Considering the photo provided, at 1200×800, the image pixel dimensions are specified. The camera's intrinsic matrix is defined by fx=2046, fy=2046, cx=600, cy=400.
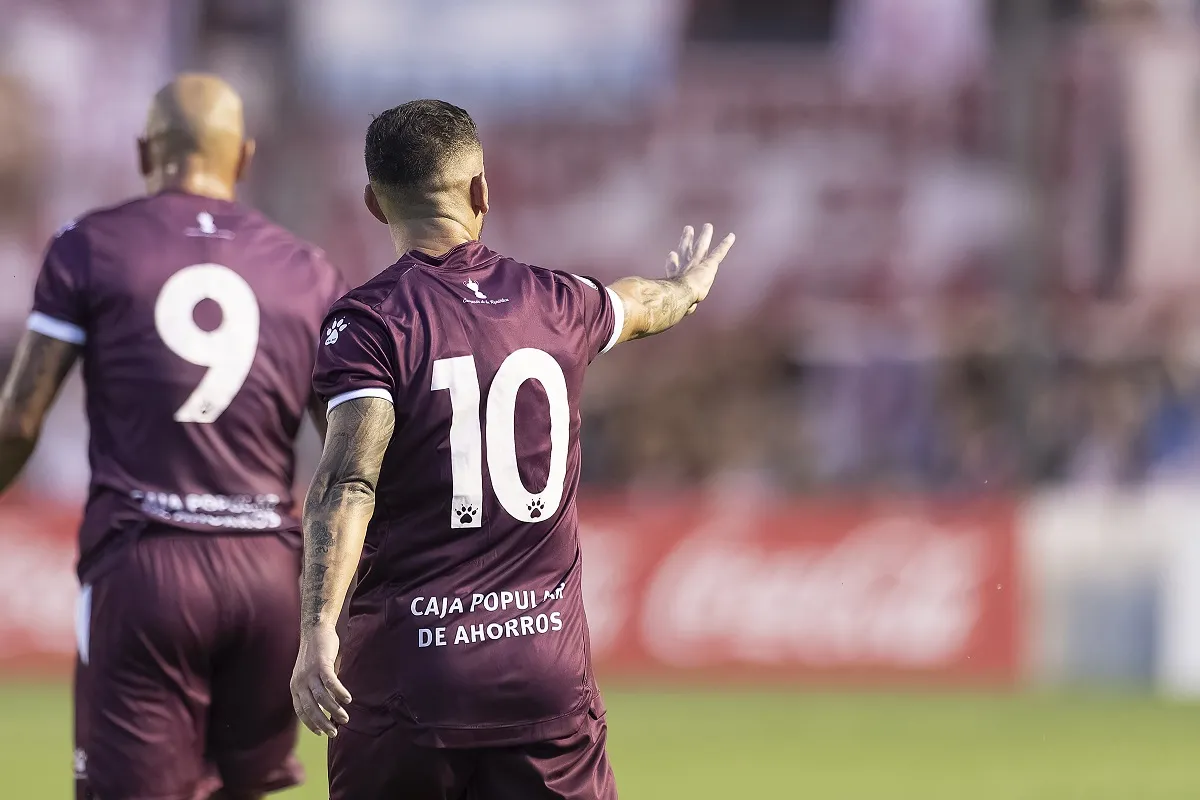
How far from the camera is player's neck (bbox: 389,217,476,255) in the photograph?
4.68m

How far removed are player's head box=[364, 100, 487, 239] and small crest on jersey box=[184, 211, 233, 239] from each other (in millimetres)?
1273

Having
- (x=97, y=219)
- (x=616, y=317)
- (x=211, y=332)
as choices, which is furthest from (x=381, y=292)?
(x=97, y=219)

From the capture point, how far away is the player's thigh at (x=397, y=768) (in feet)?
14.6

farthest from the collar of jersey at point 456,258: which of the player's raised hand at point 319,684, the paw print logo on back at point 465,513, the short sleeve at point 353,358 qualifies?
the player's raised hand at point 319,684

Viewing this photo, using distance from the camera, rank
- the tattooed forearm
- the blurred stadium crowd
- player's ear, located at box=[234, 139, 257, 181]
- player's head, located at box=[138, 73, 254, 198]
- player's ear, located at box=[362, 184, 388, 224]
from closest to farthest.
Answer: player's ear, located at box=[362, 184, 388, 224]
the tattooed forearm
player's head, located at box=[138, 73, 254, 198]
player's ear, located at box=[234, 139, 257, 181]
the blurred stadium crowd

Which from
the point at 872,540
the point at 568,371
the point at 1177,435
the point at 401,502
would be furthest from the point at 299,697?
the point at 1177,435

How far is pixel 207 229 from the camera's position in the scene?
586 centimetres

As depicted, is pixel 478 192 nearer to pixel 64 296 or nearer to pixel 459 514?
pixel 459 514

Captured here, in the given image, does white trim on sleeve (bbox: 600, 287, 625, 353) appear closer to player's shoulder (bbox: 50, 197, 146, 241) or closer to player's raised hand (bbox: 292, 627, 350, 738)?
player's raised hand (bbox: 292, 627, 350, 738)

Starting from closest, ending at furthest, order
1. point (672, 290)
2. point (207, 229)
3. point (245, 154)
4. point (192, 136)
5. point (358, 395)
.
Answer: point (358, 395), point (672, 290), point (207, 229), point (192, 136), point (245, 154)

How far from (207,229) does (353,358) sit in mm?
1620

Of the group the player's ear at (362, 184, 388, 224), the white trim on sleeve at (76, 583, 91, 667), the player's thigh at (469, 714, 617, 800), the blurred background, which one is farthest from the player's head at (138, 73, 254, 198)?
the blurred background

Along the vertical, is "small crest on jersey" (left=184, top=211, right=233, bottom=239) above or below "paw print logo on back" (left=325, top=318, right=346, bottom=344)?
above

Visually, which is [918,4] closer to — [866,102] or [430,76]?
[866,102]
